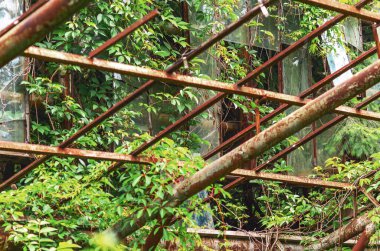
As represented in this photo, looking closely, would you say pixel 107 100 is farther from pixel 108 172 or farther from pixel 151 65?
pixel 108 172

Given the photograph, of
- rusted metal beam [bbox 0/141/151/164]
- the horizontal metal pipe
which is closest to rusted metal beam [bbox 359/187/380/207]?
the horizontal metal pipe

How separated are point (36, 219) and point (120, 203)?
0.71 metres

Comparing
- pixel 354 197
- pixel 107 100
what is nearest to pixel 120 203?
pixel 107 100

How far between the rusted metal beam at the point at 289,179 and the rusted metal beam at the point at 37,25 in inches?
146

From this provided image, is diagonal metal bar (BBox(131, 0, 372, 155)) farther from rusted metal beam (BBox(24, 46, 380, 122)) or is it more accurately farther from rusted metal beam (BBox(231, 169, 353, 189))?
rusted metal beam (BBox(231, 169, 353, 189))

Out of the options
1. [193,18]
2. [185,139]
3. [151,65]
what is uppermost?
[193,18]

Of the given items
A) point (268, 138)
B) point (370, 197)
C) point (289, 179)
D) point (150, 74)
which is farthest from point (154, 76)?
point (370, 197)

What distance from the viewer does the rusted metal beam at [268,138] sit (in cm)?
564

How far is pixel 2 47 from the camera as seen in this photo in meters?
3.40

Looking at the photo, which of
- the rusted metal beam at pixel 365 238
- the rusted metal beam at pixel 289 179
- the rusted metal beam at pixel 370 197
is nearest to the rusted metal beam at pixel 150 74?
the rusted metal beam at pixel 289 179

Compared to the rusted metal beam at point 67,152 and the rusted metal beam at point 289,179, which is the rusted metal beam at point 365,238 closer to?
the rusted metal beam at point 289,179

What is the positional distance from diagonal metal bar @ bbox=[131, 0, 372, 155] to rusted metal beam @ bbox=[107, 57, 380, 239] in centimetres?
41

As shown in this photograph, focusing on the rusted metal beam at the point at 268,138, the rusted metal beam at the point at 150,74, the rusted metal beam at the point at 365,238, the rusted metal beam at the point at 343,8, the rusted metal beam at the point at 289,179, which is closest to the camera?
the rusted metal beam at the point at 150,74

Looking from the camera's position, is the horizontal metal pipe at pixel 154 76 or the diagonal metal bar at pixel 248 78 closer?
the horizontal metal pipe at pixel 154 76
